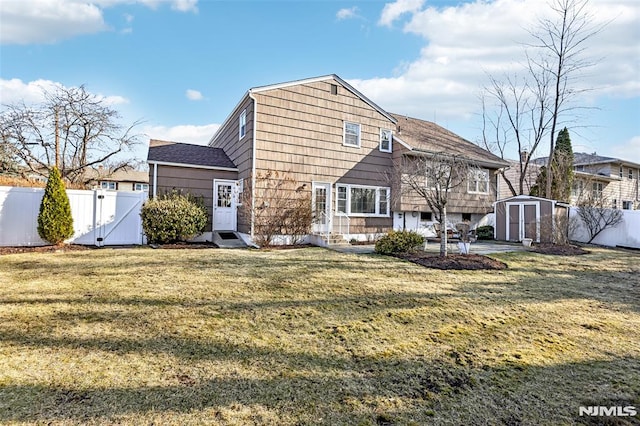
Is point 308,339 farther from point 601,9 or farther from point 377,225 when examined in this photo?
point 601,9

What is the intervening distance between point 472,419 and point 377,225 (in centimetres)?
1253

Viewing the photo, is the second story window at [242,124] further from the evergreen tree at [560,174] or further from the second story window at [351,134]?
the evergreen tree at [560,174]

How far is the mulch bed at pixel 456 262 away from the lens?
8.29 metres

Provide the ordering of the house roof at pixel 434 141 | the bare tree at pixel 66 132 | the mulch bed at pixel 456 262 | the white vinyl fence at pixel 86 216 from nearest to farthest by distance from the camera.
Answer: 1. the mulch bed at pixel 456 262
2. the white vinyl fence at pixel 86 216
3. the house roof at pixel 434 141
4. the bare tree at pixel 66 132

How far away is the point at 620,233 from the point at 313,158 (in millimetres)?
14858

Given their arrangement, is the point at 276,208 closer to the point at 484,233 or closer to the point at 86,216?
the point at 86,216

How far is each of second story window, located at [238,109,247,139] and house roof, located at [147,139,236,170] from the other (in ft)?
4.53

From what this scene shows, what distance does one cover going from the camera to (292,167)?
13.2 meters

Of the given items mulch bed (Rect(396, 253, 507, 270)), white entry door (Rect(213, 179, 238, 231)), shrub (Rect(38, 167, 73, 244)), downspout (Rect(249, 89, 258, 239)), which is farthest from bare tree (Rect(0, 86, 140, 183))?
mulch bed (Rect(396, 253, 507, 270))

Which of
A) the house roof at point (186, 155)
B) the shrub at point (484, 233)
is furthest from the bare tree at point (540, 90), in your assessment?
the house roof at point (186, 155)

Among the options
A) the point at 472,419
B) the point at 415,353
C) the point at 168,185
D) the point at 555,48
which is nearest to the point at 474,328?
the point at 415,353

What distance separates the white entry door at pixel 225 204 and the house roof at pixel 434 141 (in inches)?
307

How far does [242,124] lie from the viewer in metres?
13.8

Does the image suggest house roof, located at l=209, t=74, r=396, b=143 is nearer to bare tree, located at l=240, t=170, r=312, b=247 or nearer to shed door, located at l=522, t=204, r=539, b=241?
bare tree, located at l=240, t=170, r=312, b=247
